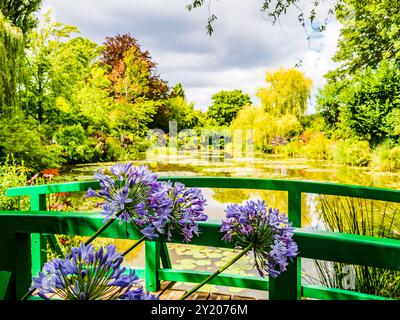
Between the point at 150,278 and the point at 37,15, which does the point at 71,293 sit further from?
the point at 37,15

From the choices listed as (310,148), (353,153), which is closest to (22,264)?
(353,153)

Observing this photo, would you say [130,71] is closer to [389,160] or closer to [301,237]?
[389,160]

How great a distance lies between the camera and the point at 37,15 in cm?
1430

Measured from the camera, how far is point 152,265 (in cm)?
165

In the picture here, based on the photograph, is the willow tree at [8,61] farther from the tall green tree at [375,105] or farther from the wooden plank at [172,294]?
the tall green tree at [375,105]

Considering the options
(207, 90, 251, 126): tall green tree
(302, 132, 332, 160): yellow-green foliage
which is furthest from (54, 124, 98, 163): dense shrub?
(207, 90, 251, 126): tall green tree

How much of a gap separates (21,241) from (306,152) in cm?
1385

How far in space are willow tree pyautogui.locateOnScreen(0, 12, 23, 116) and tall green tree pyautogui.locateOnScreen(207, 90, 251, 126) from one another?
22.5m

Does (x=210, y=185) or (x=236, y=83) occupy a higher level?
(x=236, y=83)

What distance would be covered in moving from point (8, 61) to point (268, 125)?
425 inches

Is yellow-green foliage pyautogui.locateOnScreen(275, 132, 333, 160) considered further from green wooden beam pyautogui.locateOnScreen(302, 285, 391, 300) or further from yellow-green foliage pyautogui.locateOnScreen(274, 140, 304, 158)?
green wooden beam pyautogui.locateOnScreen(302, 285, 391, 300)

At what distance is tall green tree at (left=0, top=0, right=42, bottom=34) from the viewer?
13.7 meters

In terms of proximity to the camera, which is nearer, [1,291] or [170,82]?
[1,291]
